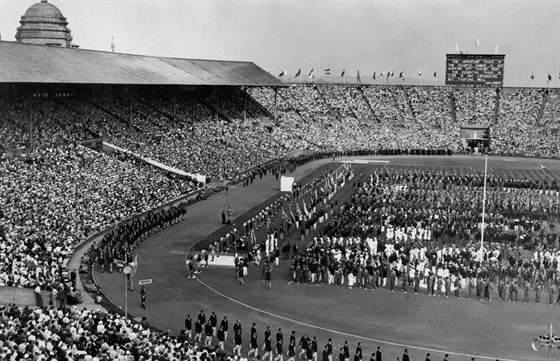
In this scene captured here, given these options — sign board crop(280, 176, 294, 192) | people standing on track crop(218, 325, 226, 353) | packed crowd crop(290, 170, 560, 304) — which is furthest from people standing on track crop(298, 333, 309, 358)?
sign board crop(280, 176, 294, 192)

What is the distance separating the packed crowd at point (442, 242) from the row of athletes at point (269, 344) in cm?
786

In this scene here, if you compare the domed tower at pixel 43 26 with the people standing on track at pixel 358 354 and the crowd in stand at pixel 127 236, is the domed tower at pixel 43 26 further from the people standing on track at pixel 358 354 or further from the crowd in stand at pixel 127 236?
the people standing on track at pixel 358 354

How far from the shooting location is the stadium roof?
4931 cm

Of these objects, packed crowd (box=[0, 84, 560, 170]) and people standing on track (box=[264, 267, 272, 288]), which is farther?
packed crowd (box=[0, 84, 560, 170])

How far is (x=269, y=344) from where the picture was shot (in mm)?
24203

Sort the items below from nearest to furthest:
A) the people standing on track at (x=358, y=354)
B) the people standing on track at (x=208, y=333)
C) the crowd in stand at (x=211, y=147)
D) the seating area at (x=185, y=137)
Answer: the people standing on track at (x=358, y=354) → the people standing on track at (x=208, y=333) → the seating area at (x=185, y=137) → the crowd in stand at (x=211, y=147)

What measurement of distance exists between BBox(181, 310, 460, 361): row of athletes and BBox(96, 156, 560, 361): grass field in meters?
0.89

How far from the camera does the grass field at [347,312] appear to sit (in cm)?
2514

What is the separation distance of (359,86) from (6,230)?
81.0 metres

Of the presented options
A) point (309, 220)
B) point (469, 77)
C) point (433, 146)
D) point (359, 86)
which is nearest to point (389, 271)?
point (309, 220)

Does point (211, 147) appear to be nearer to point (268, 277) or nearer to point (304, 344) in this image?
point (268, 277)

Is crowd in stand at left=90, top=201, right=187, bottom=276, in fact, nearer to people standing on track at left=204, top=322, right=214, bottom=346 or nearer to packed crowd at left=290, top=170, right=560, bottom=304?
people standing on track at left=204, top=322, right=214, bottom=346

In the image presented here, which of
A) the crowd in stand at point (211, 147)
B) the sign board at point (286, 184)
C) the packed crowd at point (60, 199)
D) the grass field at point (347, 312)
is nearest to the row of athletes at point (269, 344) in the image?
the grass field at point (347, 312)

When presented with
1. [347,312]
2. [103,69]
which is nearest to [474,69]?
[103,69]
